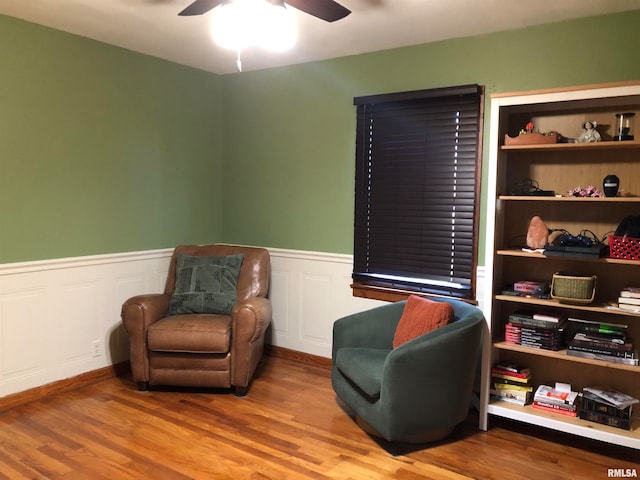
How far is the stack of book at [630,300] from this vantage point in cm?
271

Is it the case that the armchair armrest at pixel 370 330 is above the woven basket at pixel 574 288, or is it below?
below

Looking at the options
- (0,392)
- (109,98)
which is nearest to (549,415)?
(0,392)

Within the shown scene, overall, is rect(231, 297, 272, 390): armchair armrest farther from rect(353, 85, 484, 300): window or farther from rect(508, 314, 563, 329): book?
rect(508, 314, 563, 329): book

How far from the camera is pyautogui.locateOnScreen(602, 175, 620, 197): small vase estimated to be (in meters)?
2.77

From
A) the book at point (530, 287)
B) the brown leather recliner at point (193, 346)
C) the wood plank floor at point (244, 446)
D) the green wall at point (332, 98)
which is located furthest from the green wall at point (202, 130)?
the wood plank floor at point (244, 446)

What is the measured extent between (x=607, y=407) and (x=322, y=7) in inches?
97.5

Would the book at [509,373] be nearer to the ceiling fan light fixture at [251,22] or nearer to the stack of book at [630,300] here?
the stack of book at [630,300]

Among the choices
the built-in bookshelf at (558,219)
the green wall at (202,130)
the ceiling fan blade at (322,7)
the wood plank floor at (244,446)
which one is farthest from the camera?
the green wall at (202,130)

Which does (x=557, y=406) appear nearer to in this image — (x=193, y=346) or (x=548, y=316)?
(x=548, y=316)

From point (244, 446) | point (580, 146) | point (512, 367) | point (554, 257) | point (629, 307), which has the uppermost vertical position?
→ point (580, 146)

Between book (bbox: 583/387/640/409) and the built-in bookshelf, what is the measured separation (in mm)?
128

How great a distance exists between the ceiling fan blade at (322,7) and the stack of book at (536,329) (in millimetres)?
1920

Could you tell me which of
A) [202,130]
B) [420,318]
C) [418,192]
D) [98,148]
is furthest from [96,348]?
[418,192]

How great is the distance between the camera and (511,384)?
3.12 m
